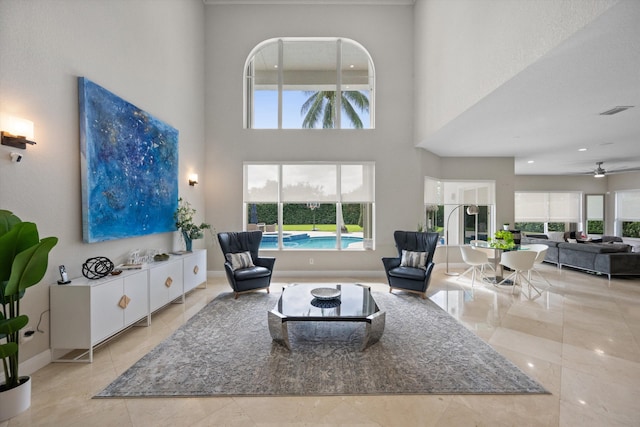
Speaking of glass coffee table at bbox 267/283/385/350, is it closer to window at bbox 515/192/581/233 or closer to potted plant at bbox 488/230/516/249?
potted plant at bbox 488/230/516/249

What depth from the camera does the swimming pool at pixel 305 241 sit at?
6.73m

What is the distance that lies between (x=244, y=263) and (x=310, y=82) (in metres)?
4.42

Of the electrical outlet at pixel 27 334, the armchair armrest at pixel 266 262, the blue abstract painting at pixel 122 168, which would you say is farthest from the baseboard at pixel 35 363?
the armchair armrest at pixel 266 262

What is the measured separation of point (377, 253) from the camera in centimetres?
661

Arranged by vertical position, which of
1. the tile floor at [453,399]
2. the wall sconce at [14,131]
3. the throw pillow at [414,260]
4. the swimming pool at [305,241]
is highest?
the wall sconce at [14,131]

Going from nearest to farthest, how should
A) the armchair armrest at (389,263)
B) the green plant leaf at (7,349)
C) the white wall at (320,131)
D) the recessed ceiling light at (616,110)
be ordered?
the green plant leaf at (7,349) < the recessed ceiling light at (616,110) < the armchair armrest at (389,263) < the white wall at (320,131)

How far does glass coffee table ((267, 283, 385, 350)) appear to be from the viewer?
3031mm

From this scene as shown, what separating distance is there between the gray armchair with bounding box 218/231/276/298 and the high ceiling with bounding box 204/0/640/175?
13.4 ft

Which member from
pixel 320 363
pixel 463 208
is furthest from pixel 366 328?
pixel 463 208

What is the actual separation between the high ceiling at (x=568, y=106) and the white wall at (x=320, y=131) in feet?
1.17

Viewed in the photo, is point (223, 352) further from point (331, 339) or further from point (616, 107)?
point (616, 107)

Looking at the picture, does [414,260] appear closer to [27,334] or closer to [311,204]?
[311,204]

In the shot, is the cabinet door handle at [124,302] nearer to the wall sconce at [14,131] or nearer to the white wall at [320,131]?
the wall sconce at [14,131]

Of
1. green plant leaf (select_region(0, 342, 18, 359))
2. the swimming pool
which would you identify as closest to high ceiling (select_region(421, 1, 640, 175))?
the swimming pool
